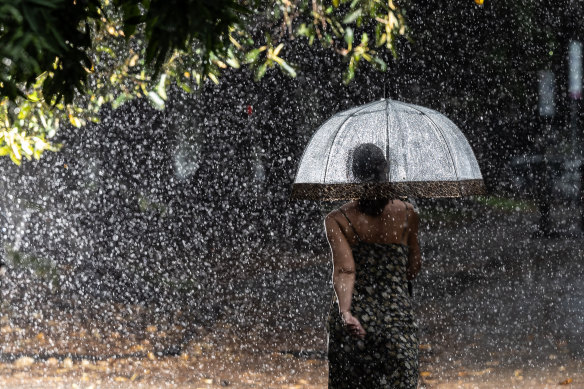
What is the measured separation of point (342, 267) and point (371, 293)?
19cm

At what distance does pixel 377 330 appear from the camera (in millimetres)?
3977

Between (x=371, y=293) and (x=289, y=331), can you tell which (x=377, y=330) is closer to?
(x=371, y=293)

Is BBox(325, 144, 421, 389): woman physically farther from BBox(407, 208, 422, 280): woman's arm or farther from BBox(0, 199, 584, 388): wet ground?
BBox(0, 199, 584, 388): wet ground

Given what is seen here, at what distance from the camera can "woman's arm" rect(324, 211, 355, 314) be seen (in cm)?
399

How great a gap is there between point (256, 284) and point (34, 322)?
408cm

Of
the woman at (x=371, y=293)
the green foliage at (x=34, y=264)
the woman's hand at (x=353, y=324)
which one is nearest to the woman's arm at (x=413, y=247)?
the woman at (x=371, y=293)

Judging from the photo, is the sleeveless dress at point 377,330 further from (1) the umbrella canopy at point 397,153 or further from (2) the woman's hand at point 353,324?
(1) the umbrella canopy at point 397,153

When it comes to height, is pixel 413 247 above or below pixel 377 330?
above

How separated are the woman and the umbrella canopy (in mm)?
435

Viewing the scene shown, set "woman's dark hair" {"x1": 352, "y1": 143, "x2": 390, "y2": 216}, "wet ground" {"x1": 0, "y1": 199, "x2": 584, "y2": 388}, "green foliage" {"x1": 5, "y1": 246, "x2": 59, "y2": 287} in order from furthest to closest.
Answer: "green foliage" {"x1": 5, "y1": 246, "x2": 59, "y2": 287}, "wet ground" {"x1": 0, "y1": 199, "x2": 584, "y2": 388}, "woman's dark hair" {"x1": 352, "y1": 143, "x2": 390, "y2": 216}

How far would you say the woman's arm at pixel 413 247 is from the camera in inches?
162

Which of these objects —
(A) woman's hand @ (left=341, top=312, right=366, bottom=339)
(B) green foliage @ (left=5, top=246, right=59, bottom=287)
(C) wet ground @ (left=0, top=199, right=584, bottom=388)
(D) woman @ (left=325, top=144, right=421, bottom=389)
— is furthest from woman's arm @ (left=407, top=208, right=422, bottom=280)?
(B) green foliage @ (left=5, top=246, right=59, bottom=287)

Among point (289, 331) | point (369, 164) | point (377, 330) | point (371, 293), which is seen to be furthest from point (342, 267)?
point (289, 331)

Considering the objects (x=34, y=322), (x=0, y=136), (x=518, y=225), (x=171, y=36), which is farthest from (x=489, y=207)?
(x=171, y=36)
